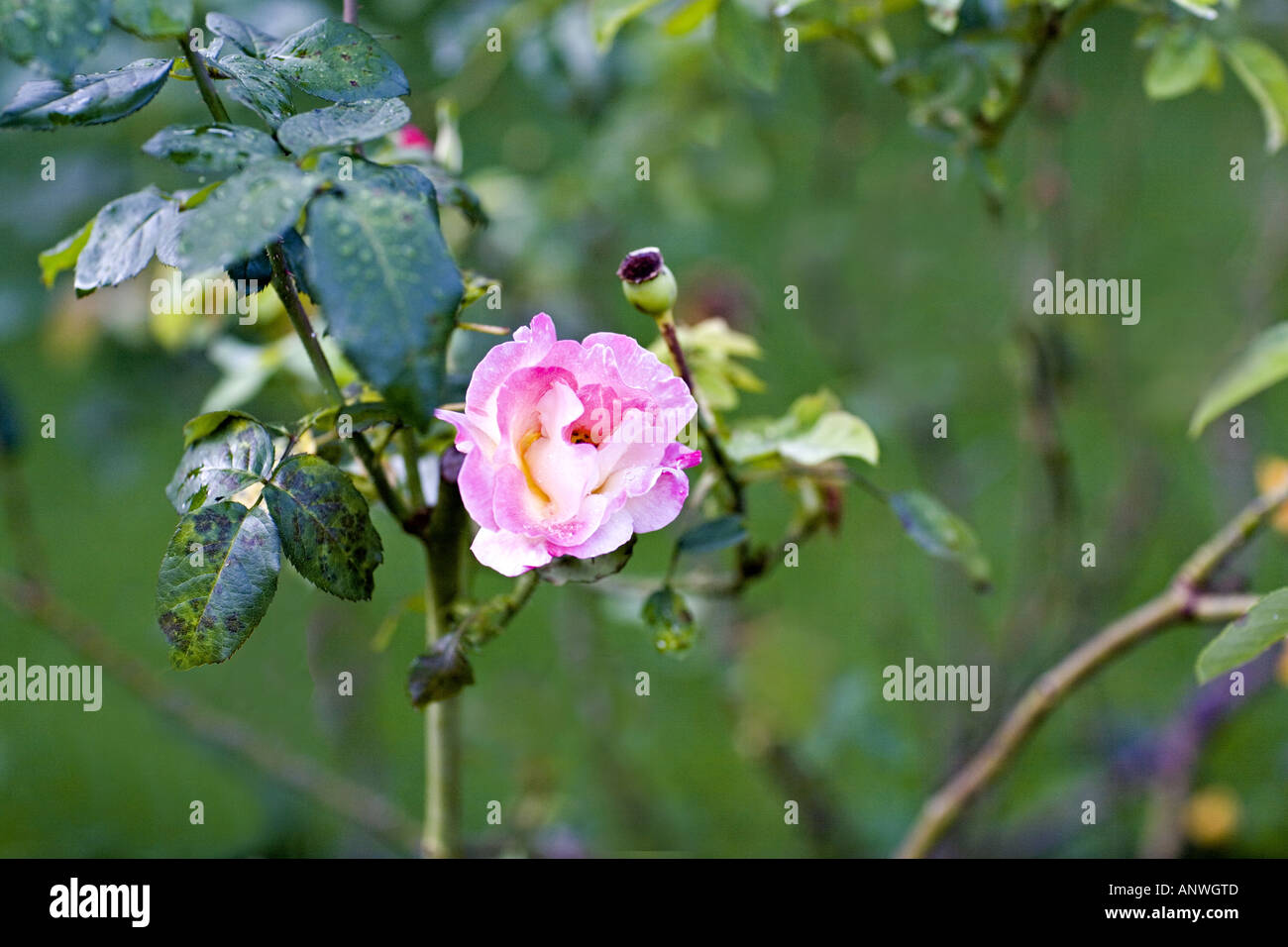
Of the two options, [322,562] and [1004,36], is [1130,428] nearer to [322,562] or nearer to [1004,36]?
[1004,36]

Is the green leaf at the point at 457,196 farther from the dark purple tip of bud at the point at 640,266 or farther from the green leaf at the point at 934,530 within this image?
the green leaf at the point at 934,530

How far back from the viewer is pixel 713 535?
1.80 feet

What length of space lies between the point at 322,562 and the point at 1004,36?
50 centimetres

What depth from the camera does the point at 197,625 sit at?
1.38 feet

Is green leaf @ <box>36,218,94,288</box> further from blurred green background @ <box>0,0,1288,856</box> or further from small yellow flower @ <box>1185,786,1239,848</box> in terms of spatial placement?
small yellow flower @ <box>1185,786,1239,848</box>

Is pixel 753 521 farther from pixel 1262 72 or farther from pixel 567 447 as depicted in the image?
pixel 567 447

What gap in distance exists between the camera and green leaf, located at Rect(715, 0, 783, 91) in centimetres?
66

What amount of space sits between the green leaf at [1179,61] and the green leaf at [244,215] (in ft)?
1.68

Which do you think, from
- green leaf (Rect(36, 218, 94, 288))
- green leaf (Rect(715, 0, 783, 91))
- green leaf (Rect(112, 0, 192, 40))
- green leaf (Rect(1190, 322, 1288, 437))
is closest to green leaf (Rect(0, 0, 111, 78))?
green leaf (Rect(112, 0, 192, 40))

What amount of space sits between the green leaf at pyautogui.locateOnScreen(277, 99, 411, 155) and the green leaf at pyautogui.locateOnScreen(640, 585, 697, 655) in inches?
9.9

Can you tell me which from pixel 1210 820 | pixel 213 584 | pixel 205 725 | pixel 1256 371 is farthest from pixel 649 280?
pixel 1210 820

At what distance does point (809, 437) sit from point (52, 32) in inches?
14.9

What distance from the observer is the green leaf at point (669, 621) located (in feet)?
1.71

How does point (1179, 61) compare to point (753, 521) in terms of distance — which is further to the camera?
point (753, 521)
